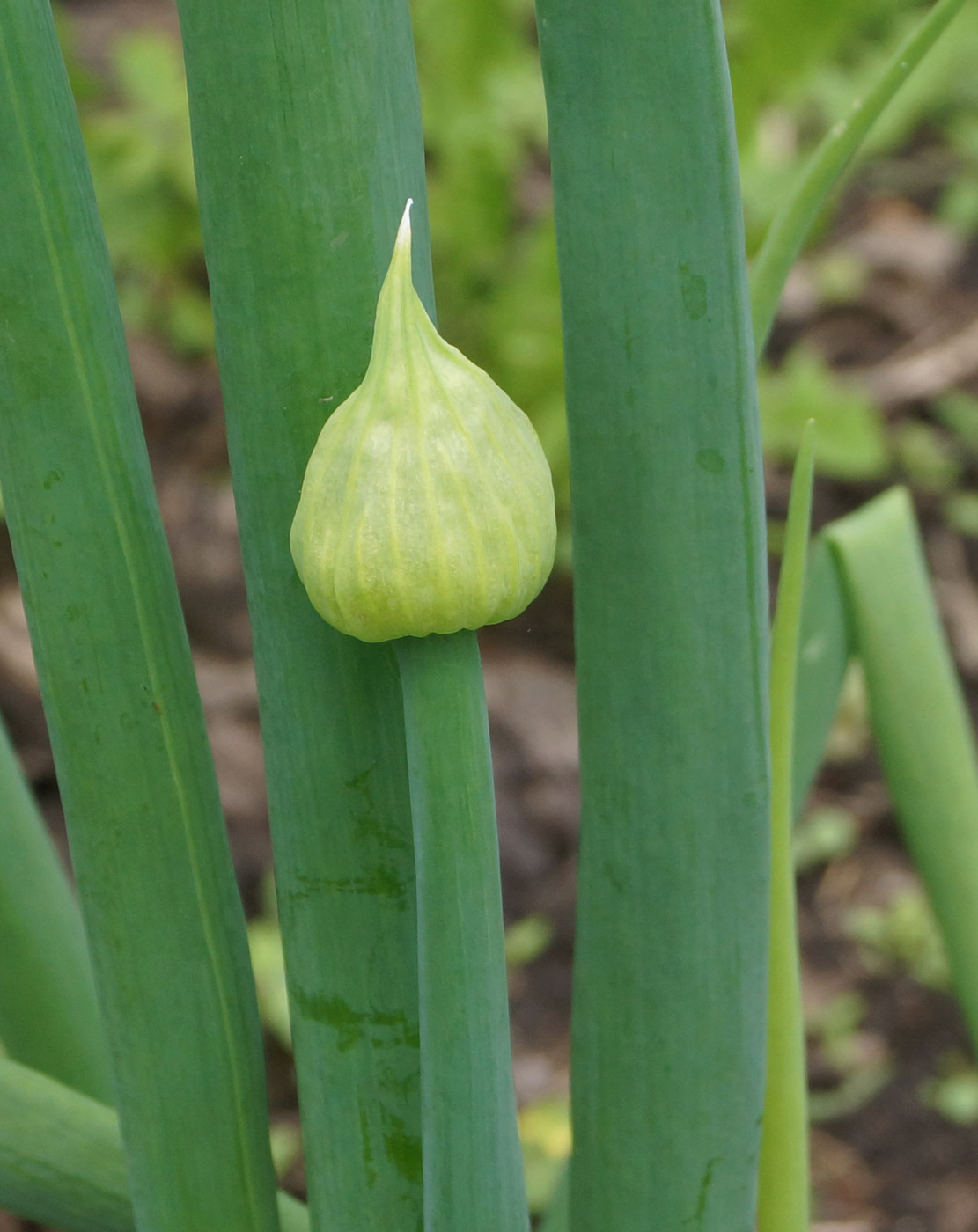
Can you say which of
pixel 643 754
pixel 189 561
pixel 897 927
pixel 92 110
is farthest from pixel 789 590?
pixel 92 110

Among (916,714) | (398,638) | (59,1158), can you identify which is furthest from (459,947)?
(916,714)

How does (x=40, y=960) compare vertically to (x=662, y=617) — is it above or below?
below

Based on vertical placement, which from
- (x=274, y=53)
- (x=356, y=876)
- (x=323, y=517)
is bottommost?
(x=356, y=876)

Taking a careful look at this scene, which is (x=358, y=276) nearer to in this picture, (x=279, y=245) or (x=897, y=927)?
(x=279, y=245)

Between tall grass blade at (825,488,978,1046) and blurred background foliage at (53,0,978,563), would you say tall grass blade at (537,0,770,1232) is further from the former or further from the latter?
blurred background foliage at (53,0,978,563)

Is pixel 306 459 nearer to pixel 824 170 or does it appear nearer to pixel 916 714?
pixel 824 170

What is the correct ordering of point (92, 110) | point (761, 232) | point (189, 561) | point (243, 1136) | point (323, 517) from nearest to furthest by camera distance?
point (323, 517), point (243, 1136), point (189, 561), point (761, 232), point (92, 110)
